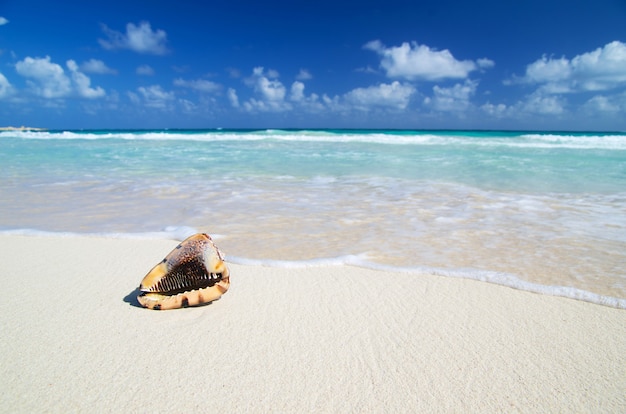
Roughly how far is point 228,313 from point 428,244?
81.8 inches

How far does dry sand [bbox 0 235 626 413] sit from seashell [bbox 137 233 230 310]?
0.12 metres

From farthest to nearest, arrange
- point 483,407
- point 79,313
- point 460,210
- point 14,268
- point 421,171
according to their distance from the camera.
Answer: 1. point 421,171
2. point 460,210
3. point 14,268
4. point 79,313
5. point 483,407

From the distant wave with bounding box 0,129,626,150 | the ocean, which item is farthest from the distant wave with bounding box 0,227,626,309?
the distant wave with bounding box 0,129,626,150

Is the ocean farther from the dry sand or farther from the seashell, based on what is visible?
the seashell

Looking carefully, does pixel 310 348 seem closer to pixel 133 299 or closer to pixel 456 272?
pixel 133 299

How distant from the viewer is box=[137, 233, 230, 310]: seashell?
2.22 m

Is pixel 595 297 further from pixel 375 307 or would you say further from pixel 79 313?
pixel 79 313

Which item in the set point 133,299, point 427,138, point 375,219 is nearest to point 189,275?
point 133,299

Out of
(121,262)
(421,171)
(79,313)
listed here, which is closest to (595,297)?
(79,313)

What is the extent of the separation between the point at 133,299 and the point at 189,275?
383 mm

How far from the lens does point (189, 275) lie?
226cm

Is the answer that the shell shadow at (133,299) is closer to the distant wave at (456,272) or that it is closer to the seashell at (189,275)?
the seashell at (189,275)

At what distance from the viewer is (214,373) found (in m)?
1.64

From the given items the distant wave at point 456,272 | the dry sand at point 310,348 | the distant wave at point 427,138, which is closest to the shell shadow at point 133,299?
the dry sand at point 310,348
